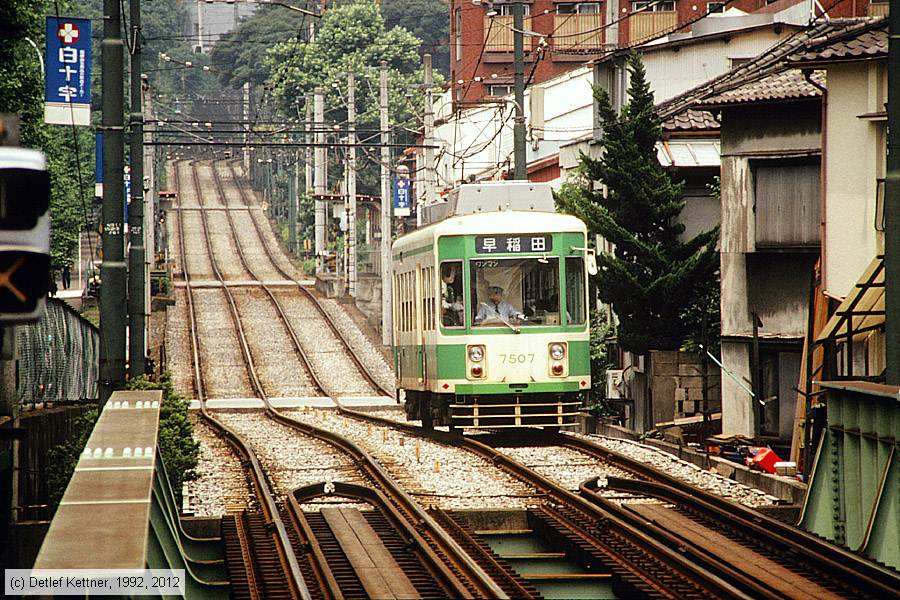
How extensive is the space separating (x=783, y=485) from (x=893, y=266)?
4.71 metres

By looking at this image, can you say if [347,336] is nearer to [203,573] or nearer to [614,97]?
[614,97]

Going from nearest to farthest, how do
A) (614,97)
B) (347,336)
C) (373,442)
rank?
(373,442) < (614,97) < (347,336)

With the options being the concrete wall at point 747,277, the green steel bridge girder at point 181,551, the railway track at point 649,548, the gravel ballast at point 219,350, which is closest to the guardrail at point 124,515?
the green steel bridge girder at point 181,551

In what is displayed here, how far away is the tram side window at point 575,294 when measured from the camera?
22.3 m

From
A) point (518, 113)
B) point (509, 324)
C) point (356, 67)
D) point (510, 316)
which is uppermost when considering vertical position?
point (356, 67)

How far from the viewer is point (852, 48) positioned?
72.8ft

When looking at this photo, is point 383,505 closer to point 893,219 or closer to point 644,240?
point 893,219

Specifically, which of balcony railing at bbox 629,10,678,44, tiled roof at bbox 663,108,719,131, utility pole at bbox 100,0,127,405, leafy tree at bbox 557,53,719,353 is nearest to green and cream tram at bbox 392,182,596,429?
utility pole at bbox 100,0,127,405

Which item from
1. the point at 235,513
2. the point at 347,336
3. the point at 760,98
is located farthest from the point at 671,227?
the point at 347,336

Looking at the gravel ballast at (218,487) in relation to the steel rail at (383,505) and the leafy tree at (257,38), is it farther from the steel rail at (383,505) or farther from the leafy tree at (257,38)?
the leafy tree at (257,38)

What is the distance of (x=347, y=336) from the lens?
50750mm

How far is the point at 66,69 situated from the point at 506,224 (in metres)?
7.82

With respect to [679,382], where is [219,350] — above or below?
above

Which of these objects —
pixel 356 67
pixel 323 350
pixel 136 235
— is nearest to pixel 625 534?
pixel 136 235
